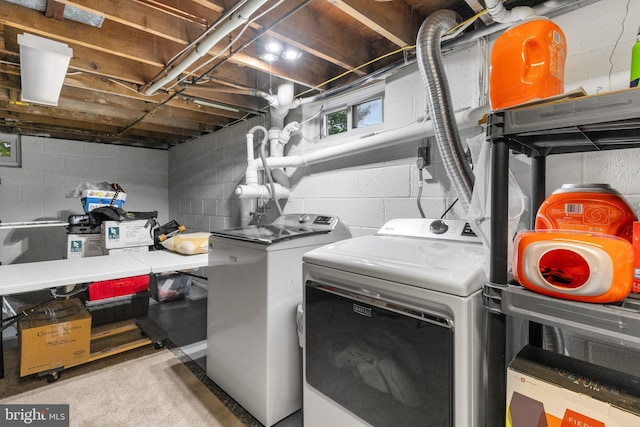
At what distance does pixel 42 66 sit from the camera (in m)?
1.89

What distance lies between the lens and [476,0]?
143cm

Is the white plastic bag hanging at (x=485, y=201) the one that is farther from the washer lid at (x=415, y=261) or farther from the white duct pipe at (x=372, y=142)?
the white duct pipe at (x=372, y=142)

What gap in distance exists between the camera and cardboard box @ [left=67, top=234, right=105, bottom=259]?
313cm

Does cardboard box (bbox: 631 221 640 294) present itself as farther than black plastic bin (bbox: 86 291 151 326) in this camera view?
No

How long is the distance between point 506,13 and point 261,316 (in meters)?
1.87

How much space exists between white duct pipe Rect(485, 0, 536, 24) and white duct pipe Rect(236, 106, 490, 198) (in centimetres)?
37

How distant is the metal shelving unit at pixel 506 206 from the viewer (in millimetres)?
733

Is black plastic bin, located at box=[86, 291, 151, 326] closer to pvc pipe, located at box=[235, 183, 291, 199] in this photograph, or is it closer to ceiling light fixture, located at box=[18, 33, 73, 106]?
pvc pipe, located at box=[235, 183, 291, 199]

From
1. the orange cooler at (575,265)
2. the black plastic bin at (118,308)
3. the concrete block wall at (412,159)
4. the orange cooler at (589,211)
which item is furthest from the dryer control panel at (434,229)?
the black plastic bin at (118,308)

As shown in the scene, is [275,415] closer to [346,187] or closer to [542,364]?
[542,364]

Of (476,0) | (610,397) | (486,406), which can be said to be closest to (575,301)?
(610,397)

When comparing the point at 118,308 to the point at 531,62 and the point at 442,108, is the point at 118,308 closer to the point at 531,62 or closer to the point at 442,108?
the point at 442,108

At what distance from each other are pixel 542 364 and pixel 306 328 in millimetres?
936

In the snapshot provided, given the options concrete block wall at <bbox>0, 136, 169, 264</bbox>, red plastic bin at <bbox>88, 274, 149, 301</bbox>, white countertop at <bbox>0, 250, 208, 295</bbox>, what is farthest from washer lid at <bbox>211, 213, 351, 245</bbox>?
concrete block wall at <bbox>0, 136, 169, 264</bbox>
